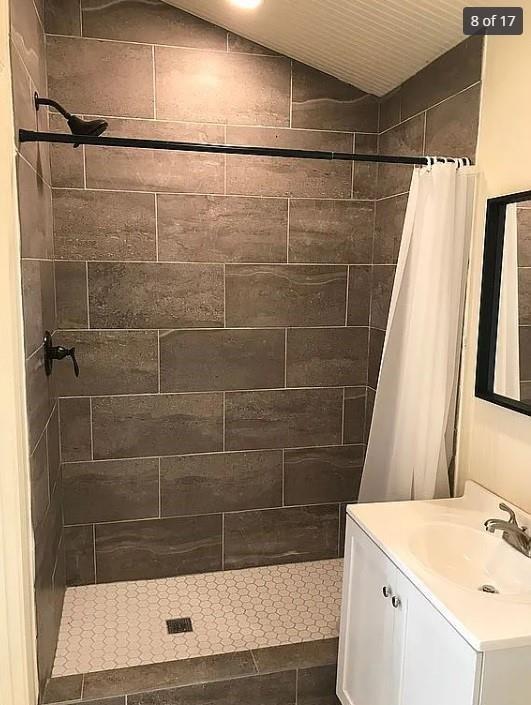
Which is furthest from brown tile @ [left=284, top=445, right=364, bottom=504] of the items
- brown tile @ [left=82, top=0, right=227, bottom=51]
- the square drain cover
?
brown tile @ [left=82, top=0, right=227, bottom=51]

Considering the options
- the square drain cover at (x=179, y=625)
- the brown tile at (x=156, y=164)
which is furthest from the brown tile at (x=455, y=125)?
the square drain cover at (x=179, y=625)

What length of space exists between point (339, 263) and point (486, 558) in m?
1.50

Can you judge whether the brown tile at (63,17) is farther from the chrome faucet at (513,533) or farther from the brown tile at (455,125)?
the chrome faucet at (513,533)

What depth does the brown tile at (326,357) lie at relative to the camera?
2.89 m

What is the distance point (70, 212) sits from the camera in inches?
101

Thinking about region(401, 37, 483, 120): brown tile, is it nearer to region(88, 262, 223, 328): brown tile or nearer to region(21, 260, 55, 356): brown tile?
region(88, 262, 223, 328): brown tile

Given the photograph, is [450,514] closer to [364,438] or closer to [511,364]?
[511,364]

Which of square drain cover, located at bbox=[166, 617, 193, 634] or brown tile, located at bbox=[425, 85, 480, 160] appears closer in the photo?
brown tile, located at bbox=[425, 85, 480, 160]

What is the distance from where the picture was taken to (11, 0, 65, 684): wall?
1.87 m

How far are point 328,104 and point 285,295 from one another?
89 cm

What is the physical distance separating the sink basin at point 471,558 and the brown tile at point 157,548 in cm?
129

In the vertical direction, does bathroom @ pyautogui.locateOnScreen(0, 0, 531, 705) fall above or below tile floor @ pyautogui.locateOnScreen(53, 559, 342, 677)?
above

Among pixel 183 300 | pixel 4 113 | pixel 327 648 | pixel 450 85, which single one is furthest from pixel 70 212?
pixel 327 648

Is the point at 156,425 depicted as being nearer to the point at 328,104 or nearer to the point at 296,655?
the point at 296,655
